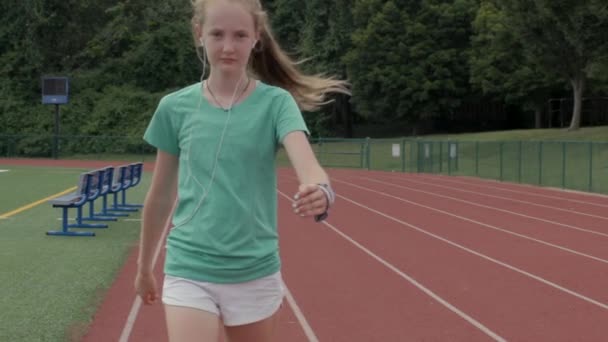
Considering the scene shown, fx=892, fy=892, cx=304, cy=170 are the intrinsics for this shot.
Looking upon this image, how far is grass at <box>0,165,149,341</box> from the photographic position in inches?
259

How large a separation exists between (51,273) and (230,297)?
6.65 m

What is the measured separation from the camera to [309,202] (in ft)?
7.27

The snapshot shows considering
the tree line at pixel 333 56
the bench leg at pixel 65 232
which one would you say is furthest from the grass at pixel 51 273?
the tree line at pixel 333 56

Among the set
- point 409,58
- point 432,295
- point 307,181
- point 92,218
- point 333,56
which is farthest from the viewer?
point 333,56

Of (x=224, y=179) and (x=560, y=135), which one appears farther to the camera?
(x=560, y=135)

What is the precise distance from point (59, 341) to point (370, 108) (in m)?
47.3

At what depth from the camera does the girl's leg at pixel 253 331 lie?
286 cm

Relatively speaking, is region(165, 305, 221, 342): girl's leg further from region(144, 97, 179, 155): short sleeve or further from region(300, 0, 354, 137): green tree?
region(300, 0, 354, 137): green tree

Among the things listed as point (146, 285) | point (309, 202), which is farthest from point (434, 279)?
point (309, 202)

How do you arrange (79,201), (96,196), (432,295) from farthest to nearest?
(96,196) < (79,201) < (432,295)

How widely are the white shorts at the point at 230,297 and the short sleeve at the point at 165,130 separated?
41 centimetres

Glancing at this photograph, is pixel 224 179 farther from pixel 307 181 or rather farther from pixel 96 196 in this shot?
pixel 96 196

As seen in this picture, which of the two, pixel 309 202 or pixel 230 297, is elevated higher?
pixel 309 202

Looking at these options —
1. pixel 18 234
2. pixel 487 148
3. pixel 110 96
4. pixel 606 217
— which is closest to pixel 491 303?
pixel 18 234
